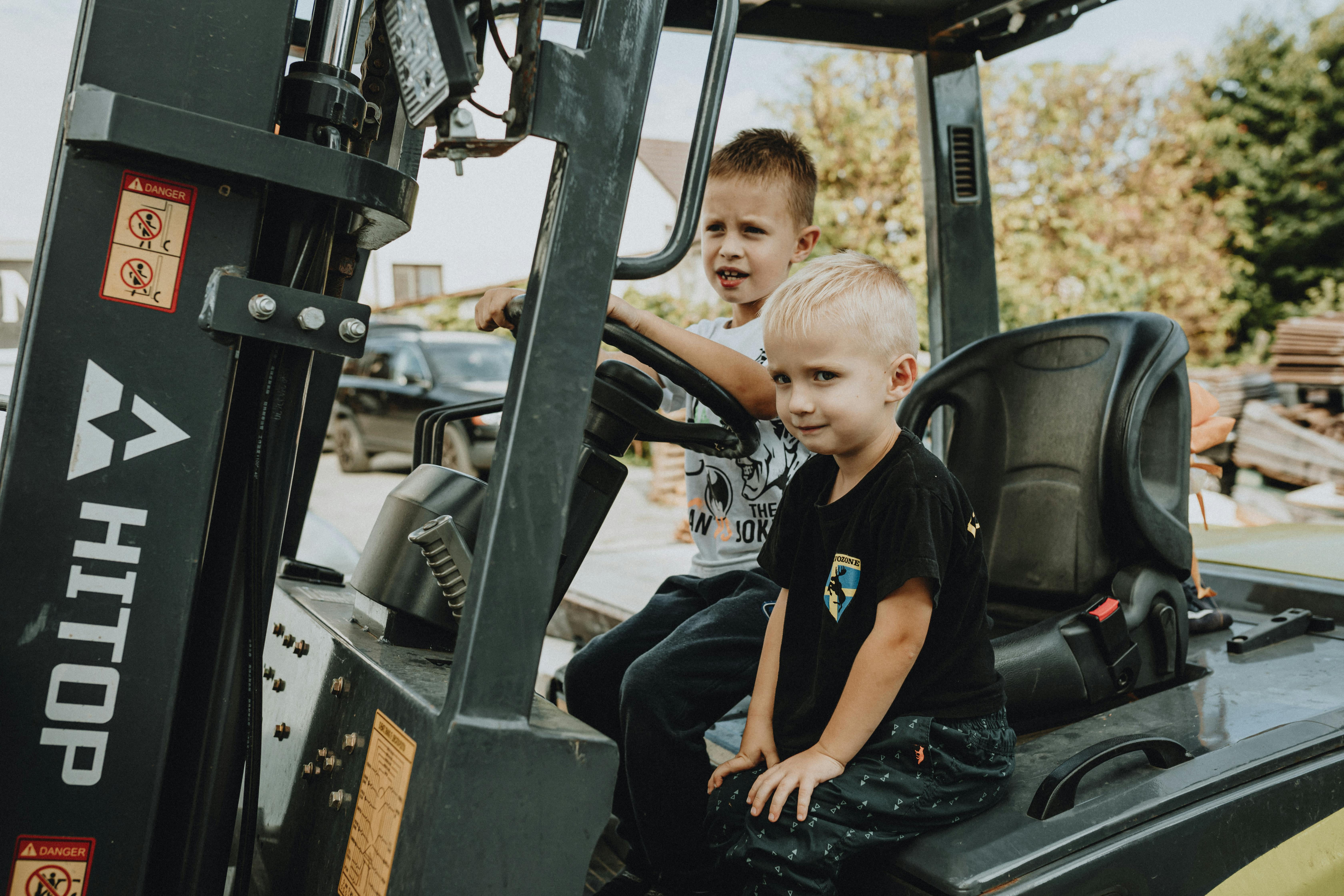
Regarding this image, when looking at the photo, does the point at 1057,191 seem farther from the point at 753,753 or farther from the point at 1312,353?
the point at 753,753

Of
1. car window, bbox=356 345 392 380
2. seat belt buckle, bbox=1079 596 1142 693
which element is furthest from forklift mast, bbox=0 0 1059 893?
car window, bbox=356 345 392 380

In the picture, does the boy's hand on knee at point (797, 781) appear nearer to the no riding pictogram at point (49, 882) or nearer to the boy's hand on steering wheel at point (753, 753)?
the boy's hand on steering wheel at point (753, 753)

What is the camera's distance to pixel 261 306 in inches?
49.8

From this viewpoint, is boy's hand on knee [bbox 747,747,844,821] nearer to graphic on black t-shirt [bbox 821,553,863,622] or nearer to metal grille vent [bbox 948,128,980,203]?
graphic on black t-shirt [bbox 821,553,863,622]

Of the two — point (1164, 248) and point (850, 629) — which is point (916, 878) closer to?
point (850, 629)

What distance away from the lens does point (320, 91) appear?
4.31ft

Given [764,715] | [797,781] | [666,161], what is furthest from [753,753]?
[666,161]

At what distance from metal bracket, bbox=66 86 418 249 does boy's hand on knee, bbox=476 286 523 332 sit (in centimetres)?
20

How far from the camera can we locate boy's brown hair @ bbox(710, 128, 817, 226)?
209cm

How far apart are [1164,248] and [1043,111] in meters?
3.32

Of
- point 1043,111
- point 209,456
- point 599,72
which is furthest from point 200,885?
point 1043,111

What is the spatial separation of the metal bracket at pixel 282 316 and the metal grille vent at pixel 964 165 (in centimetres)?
178

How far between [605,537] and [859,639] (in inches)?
308

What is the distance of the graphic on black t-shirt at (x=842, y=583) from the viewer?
1.61 meters
